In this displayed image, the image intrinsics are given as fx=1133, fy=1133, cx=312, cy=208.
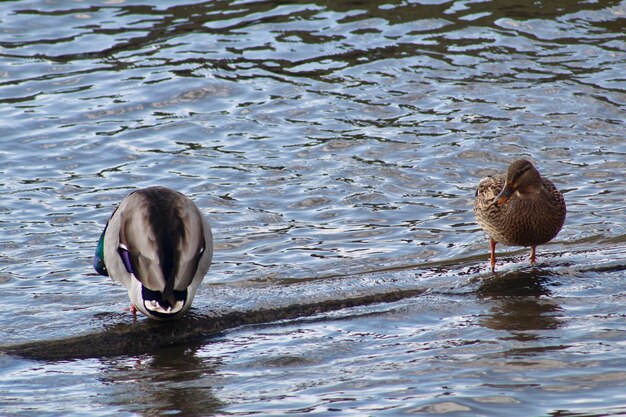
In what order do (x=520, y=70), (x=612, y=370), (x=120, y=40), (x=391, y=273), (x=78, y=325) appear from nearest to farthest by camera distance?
(x=612, y=370)
(x=78, y=325)
(x=391, y=273)
(x=520, y=70)
(x=120, y=40)

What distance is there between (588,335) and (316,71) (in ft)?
23.3

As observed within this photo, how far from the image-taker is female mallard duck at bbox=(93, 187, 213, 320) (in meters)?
5.62

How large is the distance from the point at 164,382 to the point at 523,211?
9.42ft

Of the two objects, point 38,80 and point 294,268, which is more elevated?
point 38,80

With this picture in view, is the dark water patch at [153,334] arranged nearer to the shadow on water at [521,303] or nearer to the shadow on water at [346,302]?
the shadow on water at [346,302]

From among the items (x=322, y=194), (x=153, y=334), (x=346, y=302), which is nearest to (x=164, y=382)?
(x=153, y=334)

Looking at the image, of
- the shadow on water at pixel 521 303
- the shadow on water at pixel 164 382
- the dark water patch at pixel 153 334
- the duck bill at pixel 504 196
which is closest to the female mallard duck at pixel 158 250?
the dark water patch at pixel 153 334

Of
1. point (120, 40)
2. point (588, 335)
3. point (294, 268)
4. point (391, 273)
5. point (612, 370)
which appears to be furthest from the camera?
point (120, 40)

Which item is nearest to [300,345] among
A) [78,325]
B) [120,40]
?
[78,325]

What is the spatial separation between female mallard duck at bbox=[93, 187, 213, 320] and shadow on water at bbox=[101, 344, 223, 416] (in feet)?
0.77

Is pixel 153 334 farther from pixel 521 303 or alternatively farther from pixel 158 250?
pixel 521 303

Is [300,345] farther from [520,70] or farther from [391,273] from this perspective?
[520,70]

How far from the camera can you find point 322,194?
9.21 meters

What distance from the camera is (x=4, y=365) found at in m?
5.53
